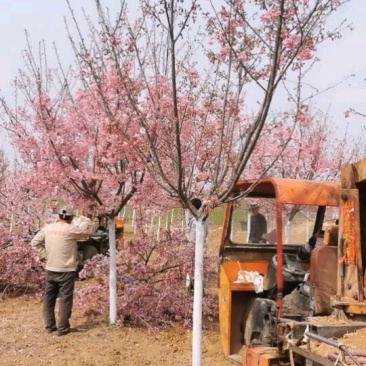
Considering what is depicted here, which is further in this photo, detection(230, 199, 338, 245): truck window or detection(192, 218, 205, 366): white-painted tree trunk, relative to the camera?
detection(230, 199, 338, 245): truck window

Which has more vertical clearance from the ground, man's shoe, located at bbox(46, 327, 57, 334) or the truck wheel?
the truck wheel

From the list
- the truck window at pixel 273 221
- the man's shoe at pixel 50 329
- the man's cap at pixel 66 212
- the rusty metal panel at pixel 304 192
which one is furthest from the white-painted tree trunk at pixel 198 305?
the man's shoe at pixel 50 329

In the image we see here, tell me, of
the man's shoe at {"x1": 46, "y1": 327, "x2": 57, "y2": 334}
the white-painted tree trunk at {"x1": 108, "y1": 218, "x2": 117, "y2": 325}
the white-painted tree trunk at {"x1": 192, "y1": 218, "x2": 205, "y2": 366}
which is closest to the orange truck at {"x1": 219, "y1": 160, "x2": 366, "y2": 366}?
the white-painted tree trunk at {"x1": 192, "y1": 218, "x2": 205, "y2": 366}

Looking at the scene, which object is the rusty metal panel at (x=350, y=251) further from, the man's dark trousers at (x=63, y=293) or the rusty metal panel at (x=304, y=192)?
the man's dark trousers at (x=63, y=293)

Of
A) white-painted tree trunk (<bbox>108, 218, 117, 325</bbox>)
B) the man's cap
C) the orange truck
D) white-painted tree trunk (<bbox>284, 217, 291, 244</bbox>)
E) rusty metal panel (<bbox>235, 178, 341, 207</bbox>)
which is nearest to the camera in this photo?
the orange truck

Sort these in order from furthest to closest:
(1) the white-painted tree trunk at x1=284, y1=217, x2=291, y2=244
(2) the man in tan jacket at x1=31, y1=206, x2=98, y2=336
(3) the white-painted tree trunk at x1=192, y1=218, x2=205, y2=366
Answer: (2) the man in tan jacket at x1=31, y1=206, x2=98, y2=336
(1) the white-painted tree trunk at x1=284, y1=217, x2=291, y2=244
(3) the white-painted tree trunk at x1=192, y1=218, x2=205, y2=366

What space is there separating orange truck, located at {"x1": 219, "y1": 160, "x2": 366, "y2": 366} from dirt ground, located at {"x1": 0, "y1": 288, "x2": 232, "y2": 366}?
0.94m

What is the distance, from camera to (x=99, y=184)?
8703mm

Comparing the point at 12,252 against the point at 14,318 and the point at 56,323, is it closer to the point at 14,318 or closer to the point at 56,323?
the point at 14,318

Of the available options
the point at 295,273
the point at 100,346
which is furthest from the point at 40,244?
the point at 295,273

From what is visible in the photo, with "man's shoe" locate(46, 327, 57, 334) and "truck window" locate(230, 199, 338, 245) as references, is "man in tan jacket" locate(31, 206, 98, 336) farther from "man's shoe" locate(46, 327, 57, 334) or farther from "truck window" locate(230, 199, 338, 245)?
"truck window" locate(230, 199, 338, 245)

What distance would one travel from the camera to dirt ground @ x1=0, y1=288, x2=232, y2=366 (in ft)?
24.3

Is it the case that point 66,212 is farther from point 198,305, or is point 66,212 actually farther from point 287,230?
point 198,305

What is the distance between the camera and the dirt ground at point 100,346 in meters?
7.40
